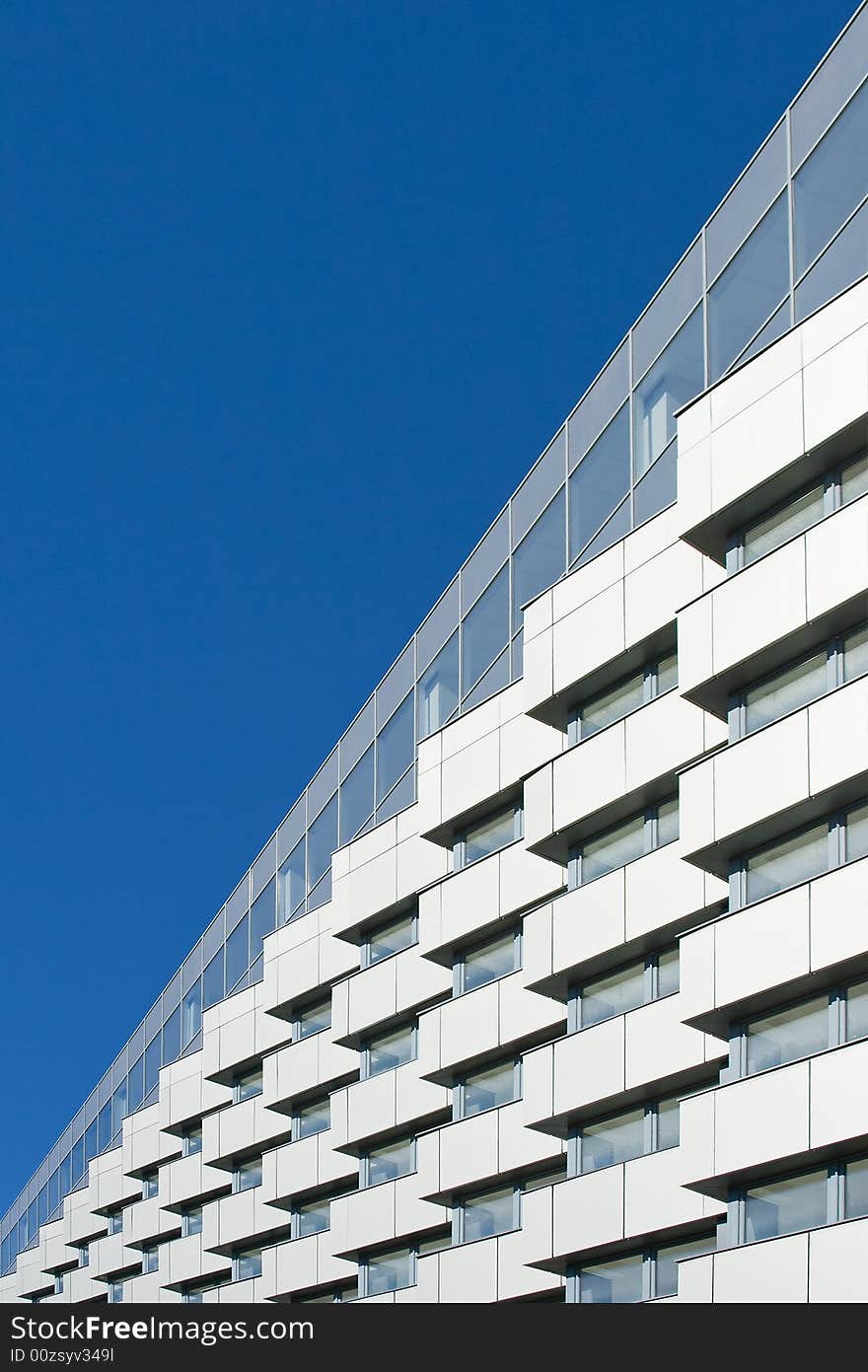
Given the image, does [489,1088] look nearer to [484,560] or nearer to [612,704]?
[612,704]

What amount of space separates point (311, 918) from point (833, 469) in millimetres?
25986

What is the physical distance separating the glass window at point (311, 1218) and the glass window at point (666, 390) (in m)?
22.7

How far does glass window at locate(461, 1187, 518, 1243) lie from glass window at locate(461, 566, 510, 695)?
11.0m

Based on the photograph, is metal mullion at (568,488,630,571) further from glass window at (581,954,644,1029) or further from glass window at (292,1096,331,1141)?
glass window at (292,1096,331,1141)

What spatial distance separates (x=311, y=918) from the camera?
55094mm

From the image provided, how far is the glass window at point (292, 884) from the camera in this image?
56.8 metres

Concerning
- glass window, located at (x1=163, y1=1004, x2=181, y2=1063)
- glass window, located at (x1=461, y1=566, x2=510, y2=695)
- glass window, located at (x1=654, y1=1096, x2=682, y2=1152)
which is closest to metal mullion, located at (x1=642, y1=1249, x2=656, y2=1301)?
glass window, located at (x1=654, y1=1096, x2=682, y2=1152)

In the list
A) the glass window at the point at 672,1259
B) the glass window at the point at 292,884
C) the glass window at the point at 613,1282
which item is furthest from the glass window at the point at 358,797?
the glass window at the point at 672,1259

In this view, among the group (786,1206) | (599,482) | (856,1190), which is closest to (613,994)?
(786,1206)

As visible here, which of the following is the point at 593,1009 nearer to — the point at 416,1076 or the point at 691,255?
the point at 416,1076

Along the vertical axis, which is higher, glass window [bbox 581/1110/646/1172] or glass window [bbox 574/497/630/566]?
glass window [bbox 574/497/630/566]

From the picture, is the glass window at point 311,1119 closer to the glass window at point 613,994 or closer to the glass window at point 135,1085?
the glass window at point 135,1085

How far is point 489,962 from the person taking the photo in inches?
1763

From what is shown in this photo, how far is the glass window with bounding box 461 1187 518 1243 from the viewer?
42.2 metres
